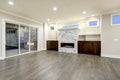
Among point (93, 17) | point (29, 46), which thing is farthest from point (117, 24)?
point (29, 46)

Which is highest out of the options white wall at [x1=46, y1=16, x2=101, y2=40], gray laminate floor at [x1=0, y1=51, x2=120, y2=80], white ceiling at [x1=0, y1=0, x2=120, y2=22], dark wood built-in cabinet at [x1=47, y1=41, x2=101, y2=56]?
white ceiling at [x1=0, y1=0, x2=120, y2=22]

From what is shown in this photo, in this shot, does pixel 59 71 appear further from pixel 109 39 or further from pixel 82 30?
pixel 82 30

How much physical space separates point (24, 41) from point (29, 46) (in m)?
0.65

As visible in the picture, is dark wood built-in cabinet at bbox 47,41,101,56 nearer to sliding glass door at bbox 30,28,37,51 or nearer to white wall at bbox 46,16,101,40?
white wall at bbox 46,16,101,40

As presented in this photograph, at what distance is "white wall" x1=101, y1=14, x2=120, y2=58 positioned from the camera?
516 cm

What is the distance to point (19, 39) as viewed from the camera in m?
6.16

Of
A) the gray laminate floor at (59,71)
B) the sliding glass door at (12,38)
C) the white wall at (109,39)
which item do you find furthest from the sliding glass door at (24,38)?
the white wall at (109,39)

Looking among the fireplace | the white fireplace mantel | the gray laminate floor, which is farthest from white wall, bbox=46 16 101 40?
the gray laminate floor

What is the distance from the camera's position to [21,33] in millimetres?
6398

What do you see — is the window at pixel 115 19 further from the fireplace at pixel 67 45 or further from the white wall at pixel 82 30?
the fireplace at pixel 67 45

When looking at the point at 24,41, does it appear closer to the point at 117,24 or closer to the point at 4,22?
the point at 4,22

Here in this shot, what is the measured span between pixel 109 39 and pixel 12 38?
6838mm

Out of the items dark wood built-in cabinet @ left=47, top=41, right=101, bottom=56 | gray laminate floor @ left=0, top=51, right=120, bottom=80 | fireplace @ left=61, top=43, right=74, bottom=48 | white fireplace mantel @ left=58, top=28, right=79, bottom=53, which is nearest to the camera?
gray laminate floor @ left=0, top=51, right=120, bottom=80

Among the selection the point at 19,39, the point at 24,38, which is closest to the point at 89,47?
the point at 24,38
